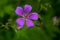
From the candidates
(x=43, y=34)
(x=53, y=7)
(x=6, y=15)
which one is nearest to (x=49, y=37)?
(x=43, y=34)

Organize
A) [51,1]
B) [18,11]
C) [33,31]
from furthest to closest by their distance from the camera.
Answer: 1. [51,1]
2. [33,31]
3. [18,11]

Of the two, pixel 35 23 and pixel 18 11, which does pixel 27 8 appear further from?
pixel 35 23

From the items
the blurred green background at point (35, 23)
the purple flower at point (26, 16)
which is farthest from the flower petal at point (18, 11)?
the blurred green background at point (35, 23)

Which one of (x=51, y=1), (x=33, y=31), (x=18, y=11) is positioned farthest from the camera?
(x=51, y=1)

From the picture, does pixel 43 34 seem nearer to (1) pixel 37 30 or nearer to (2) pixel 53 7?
(1) pixel 37 30

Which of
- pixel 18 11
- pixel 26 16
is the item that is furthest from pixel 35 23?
pixel 18 11

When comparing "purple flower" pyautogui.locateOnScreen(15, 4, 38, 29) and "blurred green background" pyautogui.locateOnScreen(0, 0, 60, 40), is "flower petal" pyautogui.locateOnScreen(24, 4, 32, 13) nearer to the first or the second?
"purple flower" pyautogui.locateOnScreen(15, 4, 38, 29)
